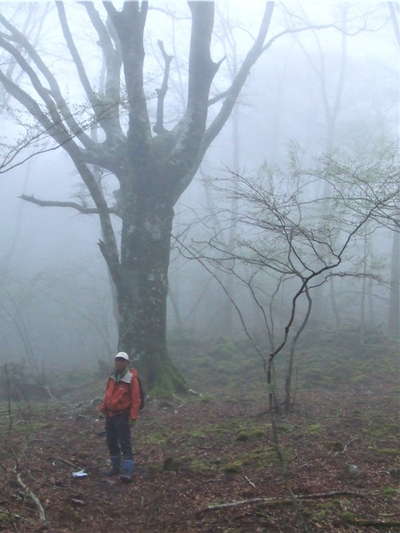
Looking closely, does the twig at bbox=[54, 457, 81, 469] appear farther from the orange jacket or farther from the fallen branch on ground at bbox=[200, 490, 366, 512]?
the fallen branch on ground at bbox=[200, 490, 366, 512]

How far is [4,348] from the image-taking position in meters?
24.6

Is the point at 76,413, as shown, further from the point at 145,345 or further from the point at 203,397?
the point at 203,397

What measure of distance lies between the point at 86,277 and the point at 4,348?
5.05 metres

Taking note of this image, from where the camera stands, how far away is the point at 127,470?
18.9ft

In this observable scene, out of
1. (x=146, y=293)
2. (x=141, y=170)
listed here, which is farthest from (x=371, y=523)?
(x=141, y=170)

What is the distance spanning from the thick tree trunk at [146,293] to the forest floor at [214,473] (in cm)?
118

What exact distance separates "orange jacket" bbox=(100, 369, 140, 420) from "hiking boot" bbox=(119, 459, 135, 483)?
1.66 ft

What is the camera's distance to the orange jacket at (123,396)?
6066 millimetres

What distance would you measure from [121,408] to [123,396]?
137 millimetres

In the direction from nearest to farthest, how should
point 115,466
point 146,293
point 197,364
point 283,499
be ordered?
point 283,499
point 115,466
point 146,293
point 197,364

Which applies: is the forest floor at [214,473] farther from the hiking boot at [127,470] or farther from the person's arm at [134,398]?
the person's arm at [134,398]

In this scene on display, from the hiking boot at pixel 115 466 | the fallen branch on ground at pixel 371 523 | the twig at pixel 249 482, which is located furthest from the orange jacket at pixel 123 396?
the fallen branch on ground at pixel 371 523

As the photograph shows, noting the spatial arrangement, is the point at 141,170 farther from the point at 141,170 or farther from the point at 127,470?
the point at 127,470

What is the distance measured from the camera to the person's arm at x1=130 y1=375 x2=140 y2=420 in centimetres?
600
